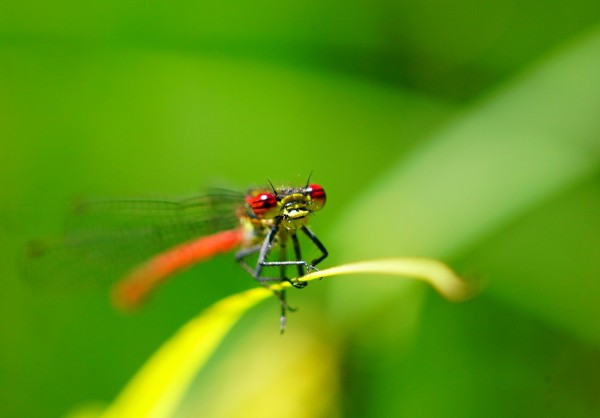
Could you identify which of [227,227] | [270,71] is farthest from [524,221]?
[270,71]

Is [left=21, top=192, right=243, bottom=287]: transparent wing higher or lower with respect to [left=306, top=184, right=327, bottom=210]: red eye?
higher

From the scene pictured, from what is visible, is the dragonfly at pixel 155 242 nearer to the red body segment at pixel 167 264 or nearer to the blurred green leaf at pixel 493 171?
the red body segment at pixel 167 264

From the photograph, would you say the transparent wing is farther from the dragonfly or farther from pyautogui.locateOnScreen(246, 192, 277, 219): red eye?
pyautogui.locateOnScreen(246, 192, 277, 219): red eye

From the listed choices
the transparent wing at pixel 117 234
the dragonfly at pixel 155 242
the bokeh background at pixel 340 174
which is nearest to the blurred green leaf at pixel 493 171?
the bokeh background at pixel 340 174

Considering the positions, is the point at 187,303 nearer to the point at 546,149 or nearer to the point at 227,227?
the point at 227,227

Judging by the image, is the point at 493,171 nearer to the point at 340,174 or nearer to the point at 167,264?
the point at 340,174

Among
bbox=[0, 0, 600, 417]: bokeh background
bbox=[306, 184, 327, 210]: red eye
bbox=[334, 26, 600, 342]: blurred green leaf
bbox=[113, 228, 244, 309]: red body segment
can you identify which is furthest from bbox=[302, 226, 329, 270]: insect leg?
bbox=[113, 228, 244, 309]: red body segment
